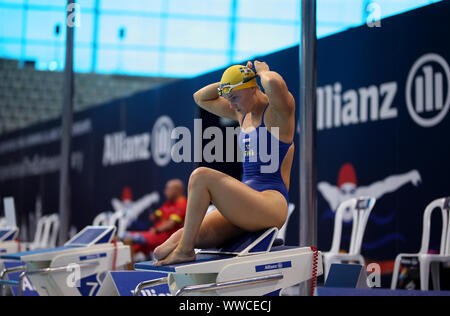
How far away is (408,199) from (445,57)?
1.23 m

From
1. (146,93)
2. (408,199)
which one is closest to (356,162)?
(408,199)

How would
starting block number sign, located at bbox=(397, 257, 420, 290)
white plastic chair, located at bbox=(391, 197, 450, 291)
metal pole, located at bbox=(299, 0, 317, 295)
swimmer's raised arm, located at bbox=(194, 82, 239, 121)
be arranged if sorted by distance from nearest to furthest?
swimmer's raised arm, located at bbox=(194, 82, 239, 121) → metal pole, located at bbox=(299, 0, 317, 295) → white plastic chair, located at bbox=(391, 197, 450, 291) → starting block number sign, located at bbox=(397, 257, 420, 290)

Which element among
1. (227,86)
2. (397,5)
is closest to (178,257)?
(227,86)

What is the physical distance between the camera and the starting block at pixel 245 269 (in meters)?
2.71

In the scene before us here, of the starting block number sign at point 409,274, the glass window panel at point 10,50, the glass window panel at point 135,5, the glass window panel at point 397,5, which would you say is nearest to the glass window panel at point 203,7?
the glass window panel at point 135,5

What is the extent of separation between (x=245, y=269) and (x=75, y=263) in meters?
2.02

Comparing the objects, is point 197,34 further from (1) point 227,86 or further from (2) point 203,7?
(1) point 227,86

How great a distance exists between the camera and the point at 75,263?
14.4 feet

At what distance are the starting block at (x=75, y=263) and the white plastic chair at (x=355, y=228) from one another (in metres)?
1.71

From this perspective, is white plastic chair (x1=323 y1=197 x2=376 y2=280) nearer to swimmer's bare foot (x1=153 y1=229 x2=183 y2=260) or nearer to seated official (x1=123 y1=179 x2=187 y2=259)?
seated official (x1=123 y1=179 x2=187 y2=259)

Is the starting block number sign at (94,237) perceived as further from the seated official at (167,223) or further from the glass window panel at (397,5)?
the glass window panel at (397,5)

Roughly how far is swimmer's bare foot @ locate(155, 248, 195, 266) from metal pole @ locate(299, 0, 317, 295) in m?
1.07

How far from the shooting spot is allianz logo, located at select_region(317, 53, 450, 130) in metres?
4.85

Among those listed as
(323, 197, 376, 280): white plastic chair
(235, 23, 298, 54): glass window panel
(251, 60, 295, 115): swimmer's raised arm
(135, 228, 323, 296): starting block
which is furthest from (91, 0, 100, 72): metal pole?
(135, 228, 323, 296): starting block
